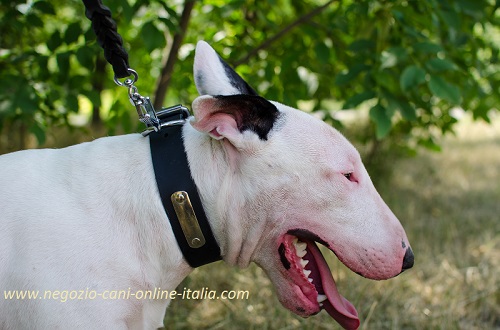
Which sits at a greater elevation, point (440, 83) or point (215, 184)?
point (215, 184)

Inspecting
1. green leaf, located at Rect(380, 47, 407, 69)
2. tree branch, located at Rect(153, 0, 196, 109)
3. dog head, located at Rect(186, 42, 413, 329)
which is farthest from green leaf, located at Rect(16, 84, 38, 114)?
green leaf, located at Rect(380, 47, 407, 69)

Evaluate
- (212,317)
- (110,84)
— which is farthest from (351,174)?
(110,84)

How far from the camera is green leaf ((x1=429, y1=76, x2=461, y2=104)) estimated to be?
258cm

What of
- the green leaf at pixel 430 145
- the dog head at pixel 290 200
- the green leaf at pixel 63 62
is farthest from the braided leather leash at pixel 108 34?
the green leaf at pixel 430 145

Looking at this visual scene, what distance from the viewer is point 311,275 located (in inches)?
72.7

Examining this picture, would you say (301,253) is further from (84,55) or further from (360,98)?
(84,55)

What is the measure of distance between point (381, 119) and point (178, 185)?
54.1 inches

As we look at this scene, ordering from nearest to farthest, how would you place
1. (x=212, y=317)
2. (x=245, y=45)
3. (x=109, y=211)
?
(x=109, y=211), (x=212, y=317), (x=245, y=45)

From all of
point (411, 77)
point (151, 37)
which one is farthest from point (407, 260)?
point (151, 37)

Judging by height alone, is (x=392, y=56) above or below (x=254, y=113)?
below

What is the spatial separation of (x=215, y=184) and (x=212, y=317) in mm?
1345

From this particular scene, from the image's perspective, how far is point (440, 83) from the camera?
264 cm

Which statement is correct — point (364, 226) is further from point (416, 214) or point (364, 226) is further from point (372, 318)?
point (416, 214)

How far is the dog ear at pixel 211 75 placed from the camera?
1.87 metres
